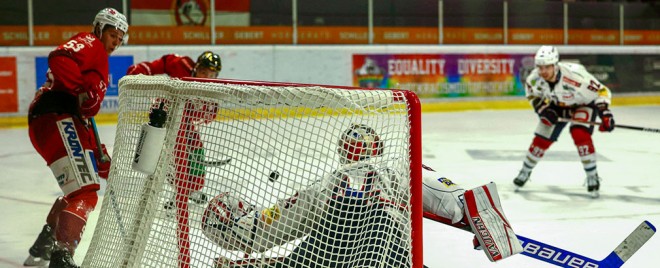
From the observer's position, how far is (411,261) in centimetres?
249

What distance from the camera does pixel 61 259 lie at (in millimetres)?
3293

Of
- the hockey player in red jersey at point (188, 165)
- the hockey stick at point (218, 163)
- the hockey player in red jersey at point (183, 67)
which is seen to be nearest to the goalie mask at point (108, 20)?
the hockey player in red jersey at point (188, 165)

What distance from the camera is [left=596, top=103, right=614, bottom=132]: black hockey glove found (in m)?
5.45

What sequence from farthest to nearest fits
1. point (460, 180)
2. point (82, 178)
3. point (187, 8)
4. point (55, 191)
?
point (187, 8) < point (460, 180) < point (55, 191) < point (82, 178)

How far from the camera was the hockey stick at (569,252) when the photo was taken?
3070 mm

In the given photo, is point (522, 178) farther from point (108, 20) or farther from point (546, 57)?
point (108, 20)

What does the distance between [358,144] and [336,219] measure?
0.22 metres

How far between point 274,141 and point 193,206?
38 cm

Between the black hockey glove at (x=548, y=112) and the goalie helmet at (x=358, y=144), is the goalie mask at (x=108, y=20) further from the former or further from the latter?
the black hockey glove at (x=548, y=112)

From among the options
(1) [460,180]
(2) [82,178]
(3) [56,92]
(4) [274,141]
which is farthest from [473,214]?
(1) [460,180]

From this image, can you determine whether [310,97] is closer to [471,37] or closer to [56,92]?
[56,92]

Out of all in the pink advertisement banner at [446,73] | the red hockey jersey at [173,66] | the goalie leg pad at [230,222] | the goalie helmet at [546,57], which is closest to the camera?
the goalie leg pad at [230,222]

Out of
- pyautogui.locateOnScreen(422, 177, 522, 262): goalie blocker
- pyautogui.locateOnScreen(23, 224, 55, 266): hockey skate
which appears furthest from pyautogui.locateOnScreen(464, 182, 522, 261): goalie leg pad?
pyautogui.locateOnScreen(23, 224, 55, 266): hockey skate

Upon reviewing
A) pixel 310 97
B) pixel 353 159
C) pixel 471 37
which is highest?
pixel 471 37
